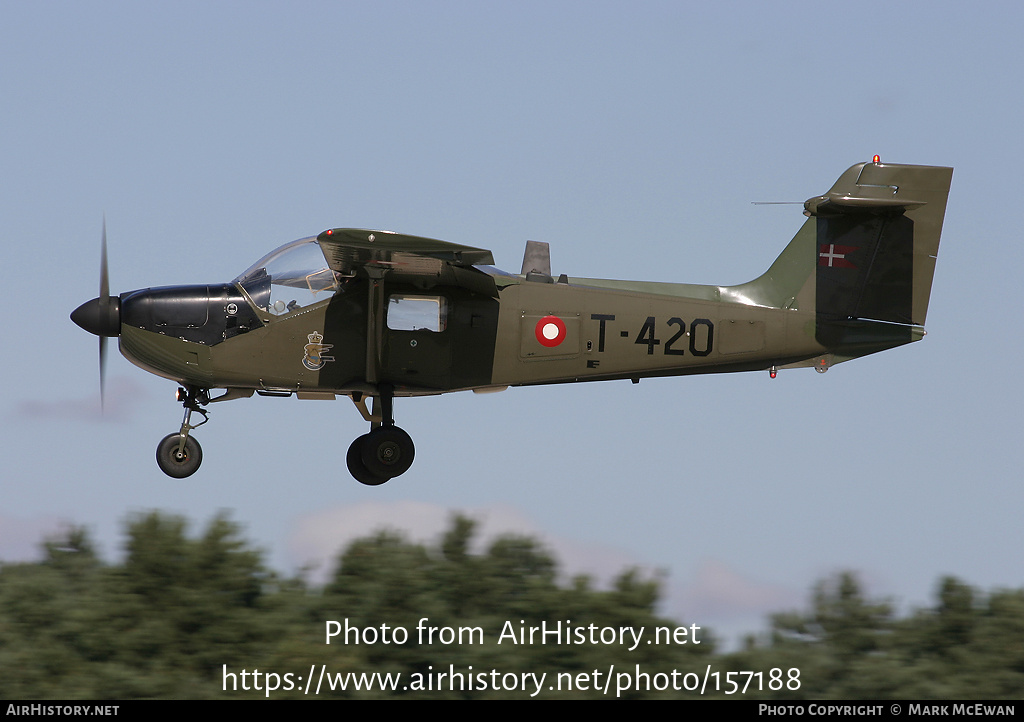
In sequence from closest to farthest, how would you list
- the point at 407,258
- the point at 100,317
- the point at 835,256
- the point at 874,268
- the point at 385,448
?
1. the point at 407,258
2. the point at 100,317
3. the point at 385,448
4. the point at 874,268
5. the point at 835,256

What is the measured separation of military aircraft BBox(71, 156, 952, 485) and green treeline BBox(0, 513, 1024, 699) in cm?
419

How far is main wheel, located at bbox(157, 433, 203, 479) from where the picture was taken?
1461 centimetres

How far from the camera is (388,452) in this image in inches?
587

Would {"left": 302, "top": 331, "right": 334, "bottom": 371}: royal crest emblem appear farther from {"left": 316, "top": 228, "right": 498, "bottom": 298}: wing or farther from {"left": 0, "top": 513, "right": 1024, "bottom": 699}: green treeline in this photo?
{"left": 0, "top": 513, "right": 1024, "bottom": 699}: green treeline

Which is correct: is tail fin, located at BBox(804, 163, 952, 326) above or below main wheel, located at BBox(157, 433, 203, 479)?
above

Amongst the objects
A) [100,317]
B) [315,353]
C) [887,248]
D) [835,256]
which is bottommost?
[315,353]

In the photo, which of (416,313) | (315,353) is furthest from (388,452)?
(416,313)

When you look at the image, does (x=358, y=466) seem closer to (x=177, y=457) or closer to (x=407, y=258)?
(x=177, y=457)

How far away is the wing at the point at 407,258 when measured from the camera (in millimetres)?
13188

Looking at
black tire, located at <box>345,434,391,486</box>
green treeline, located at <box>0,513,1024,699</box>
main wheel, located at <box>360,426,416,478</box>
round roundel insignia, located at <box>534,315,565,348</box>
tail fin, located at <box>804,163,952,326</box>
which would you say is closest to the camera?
main wheel, located at <box>360,426,416,478</box>

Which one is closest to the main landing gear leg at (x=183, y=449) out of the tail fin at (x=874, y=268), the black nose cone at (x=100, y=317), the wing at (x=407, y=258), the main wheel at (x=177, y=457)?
the main wheel at (x=177, y=457)

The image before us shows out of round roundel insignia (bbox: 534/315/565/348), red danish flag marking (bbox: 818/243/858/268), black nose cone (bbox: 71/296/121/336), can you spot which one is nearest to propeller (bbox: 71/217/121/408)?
black nose cone (bbox: 71/296/121/336)

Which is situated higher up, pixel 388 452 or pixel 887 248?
pixel 887 248

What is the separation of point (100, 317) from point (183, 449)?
181cm
